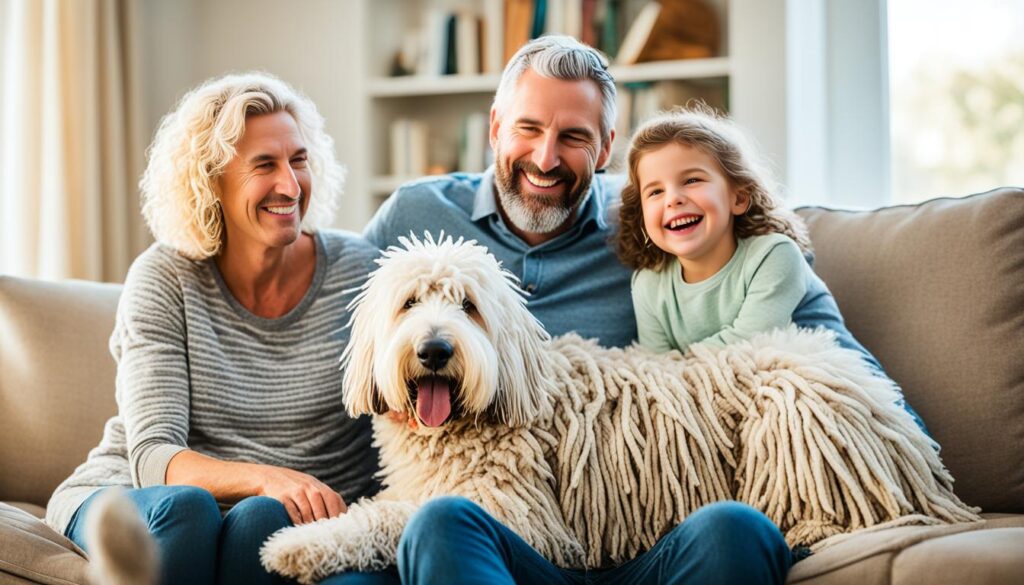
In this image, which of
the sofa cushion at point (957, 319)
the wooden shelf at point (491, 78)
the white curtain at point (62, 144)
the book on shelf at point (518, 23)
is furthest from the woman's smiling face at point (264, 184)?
the book on shelf at point (518, 23)

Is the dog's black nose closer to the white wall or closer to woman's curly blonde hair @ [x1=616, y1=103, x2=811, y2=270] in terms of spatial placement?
woman's curly blonde hair @ [x1=616, y1=103, x2=811, y2=270]

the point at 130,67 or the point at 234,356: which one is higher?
the point at 130,67

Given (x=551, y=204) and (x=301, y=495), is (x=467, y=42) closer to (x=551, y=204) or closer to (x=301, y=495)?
(x=551, y=204)

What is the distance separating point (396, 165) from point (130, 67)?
1.07 m

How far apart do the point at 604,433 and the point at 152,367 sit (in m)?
0.84

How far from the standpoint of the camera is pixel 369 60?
4.13m

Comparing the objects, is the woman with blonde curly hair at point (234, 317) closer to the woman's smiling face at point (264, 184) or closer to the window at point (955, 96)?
the woman's smiling face at point (264, 184)

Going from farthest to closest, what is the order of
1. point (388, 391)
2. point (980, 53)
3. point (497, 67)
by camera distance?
point (497, 67), point (980, 53), point (388, 391)

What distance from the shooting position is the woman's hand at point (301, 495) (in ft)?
5.63

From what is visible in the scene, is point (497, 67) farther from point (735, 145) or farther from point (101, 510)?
point (101, 510)

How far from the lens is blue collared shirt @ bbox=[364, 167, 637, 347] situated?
2125 millimetres

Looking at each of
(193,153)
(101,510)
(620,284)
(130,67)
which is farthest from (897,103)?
(101,510)

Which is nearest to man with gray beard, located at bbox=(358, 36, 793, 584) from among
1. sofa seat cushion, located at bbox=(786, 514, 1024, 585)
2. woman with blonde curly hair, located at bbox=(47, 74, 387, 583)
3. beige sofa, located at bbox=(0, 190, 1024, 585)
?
woman with blonde curly hair, located at bbox=(47, 74, 387, 583)

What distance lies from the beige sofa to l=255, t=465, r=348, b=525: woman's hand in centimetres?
31
